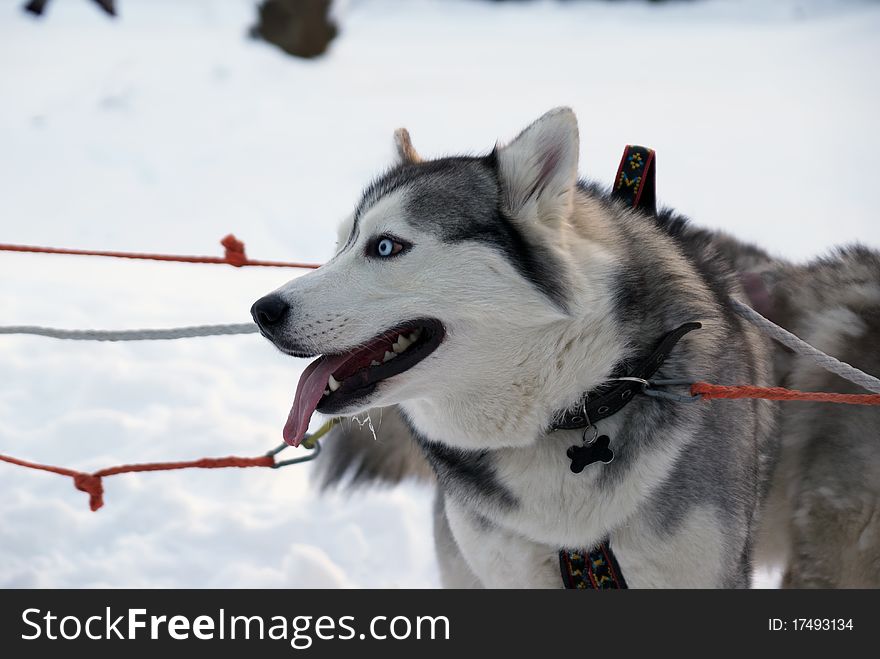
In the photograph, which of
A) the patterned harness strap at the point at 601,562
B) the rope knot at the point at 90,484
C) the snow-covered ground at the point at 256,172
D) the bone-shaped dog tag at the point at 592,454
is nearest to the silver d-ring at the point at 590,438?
the bone-shaped dog tag at the point at 592,454

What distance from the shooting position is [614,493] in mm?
1792

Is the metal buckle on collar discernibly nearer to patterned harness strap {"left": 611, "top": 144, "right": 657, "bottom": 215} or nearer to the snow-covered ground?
patterned harness strap {"left": 611, "top": 144, "right": 657, "bottom": 215}

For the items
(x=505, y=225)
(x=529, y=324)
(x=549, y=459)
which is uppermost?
(x=505, y=225)

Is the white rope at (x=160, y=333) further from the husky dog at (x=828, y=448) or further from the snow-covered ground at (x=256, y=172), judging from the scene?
the husky dog at (x=828, y=448)

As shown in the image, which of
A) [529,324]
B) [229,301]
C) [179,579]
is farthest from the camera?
[229,301]

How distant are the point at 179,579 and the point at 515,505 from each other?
1533 mm

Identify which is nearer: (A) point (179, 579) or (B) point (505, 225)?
(B) point (505, 225)

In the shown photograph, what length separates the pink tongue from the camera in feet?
5.76

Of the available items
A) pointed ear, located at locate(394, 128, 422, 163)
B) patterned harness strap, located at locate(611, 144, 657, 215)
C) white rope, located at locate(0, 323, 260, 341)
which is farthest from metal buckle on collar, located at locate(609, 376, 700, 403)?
white rope, located at locate(0, 323, 260, 341)

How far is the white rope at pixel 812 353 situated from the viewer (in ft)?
5.93

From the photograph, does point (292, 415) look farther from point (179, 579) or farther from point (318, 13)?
point (318, 13)

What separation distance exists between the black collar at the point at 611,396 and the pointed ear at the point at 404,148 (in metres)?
0.80

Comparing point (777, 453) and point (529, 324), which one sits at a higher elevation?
point (529, 324)

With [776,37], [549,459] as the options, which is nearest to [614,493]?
[549,459]
